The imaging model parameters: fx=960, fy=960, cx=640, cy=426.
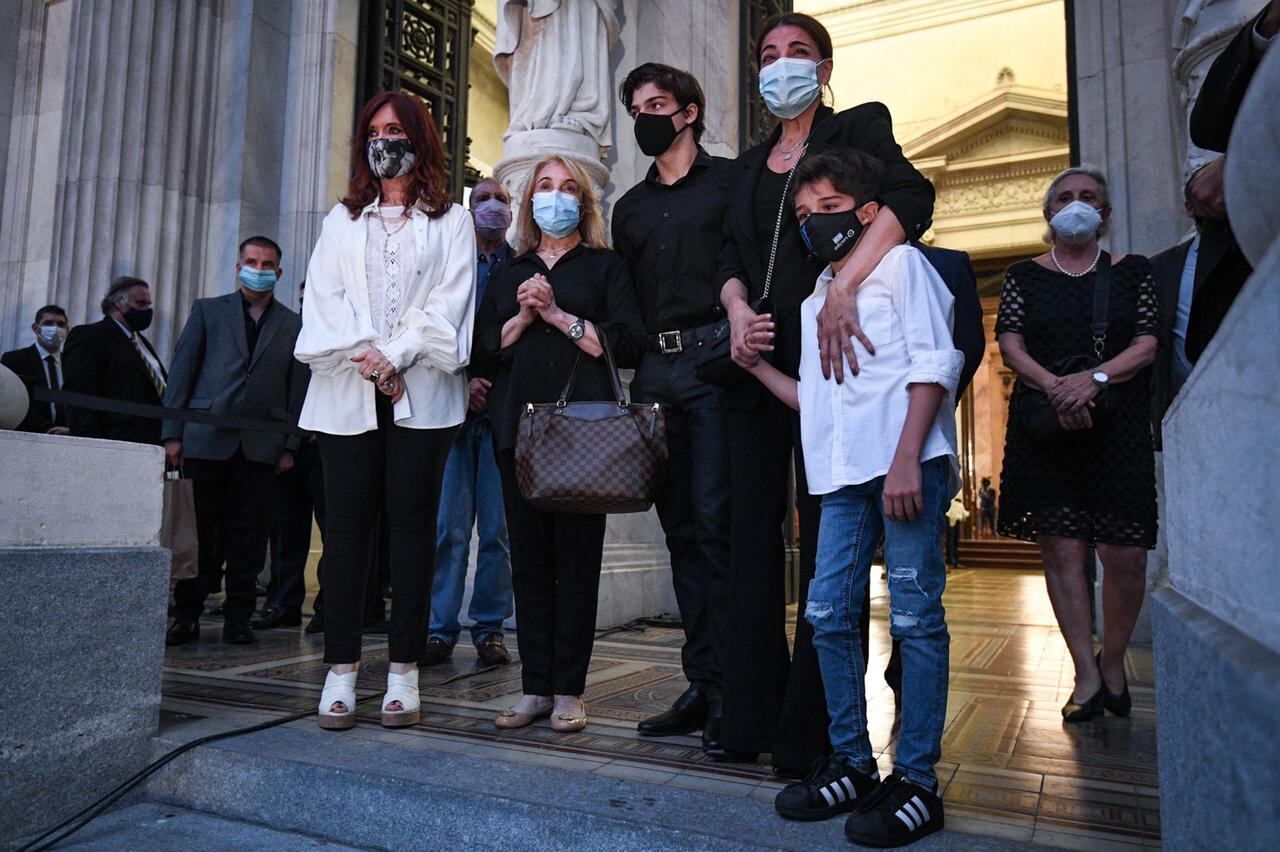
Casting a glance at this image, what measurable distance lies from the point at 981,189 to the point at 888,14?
4925mm

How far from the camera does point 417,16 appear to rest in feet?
28.0

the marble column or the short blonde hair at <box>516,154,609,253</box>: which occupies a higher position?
the short blonde hair at <box>516,154,609,253</box>

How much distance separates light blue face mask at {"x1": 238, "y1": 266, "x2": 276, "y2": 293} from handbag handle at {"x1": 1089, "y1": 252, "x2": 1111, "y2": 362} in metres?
4.00

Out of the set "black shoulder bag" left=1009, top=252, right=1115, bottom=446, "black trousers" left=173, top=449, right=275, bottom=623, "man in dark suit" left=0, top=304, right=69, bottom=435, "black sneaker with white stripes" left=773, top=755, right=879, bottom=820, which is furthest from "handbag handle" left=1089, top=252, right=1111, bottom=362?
"man in dark suit" left=0, top=304, right=69, bottom=435

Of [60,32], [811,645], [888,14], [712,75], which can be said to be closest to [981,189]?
[888,14]

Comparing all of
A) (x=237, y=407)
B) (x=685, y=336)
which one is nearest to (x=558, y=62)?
(x=237, y=407)

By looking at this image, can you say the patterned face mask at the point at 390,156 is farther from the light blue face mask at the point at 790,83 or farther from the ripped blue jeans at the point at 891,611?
the ripped blue jeans at the point at 891,611

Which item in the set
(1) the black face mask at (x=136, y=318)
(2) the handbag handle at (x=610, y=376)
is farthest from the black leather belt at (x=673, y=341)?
(1) the black face mask at (x=136, y=318)

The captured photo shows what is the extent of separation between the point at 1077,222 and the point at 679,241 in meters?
1.57

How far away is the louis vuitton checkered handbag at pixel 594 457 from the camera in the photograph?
A: 110 inches

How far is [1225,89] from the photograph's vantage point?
1.58m

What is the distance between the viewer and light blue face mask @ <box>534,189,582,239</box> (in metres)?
3.21

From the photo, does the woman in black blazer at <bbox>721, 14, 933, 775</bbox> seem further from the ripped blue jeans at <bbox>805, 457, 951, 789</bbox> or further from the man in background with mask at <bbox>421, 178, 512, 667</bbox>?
the man in background with mask at <bbox>421, 178, 512, 667</bbox>

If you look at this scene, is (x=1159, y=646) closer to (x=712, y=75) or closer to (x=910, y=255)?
(x=910, y=255)
